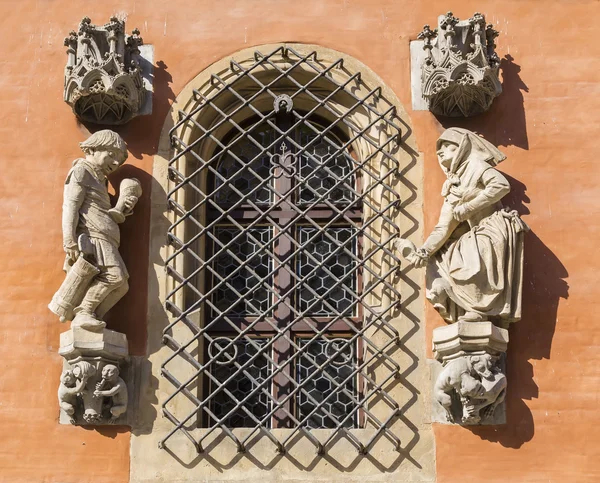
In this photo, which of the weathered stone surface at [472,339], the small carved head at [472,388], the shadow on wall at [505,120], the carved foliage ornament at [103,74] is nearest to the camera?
the small carved head at [472,388]

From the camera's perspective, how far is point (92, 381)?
27.7 feet

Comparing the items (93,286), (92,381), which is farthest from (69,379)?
(93,286)

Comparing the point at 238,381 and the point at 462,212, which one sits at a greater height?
the point at 462,212

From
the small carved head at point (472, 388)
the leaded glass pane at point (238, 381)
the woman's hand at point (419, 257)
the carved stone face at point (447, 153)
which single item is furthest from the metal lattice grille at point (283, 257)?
the small carved head at point (472, 388)

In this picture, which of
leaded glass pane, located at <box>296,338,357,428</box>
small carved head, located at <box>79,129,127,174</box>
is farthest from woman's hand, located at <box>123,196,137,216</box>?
leaded glass pane, located at <box>296,338,357,428</box>

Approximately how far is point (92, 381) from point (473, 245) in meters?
2.42

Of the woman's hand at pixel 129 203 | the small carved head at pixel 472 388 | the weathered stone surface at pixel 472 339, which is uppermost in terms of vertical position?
the woman's hand at pixel 129 203

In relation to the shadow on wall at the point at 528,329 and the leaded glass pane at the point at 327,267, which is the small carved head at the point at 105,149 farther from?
the shadow on wall at the point at 528,329

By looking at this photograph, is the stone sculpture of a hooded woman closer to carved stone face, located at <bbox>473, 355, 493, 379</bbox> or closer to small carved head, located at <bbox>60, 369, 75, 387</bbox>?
carved stone face, located at <bbox>473, 355, 493, 379</bbox>

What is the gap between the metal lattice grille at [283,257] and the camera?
8617 millimetres

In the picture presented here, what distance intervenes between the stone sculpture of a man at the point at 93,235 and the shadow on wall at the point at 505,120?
2.15 metres

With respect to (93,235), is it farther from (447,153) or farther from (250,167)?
(447,153)

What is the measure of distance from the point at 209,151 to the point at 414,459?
2.45m

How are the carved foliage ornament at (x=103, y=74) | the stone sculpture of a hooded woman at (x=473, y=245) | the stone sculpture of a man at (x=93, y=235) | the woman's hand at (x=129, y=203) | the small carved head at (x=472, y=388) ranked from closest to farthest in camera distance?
the small carved head at (x=472, y=388) → the stone sculpture of a hooded woman at (x=473, y=245) → the stone sculpture of a man at (x=93, y=235) → the woman's hand at (x=129, y=203) → the carved foliage ornament at (x=103, y=74)
